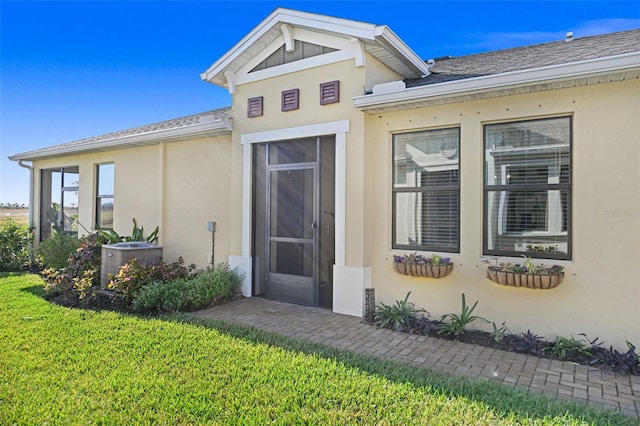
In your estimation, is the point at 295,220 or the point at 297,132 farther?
the point at 295,220

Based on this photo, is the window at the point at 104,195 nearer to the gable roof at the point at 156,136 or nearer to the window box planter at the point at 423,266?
the gable roof at the point at 156,136

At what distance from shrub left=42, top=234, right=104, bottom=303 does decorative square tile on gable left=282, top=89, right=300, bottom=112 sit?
4.43 metres

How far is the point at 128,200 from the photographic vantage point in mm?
9000

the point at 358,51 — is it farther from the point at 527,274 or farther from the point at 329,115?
the point at 527,274

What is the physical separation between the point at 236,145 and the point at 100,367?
172 inches

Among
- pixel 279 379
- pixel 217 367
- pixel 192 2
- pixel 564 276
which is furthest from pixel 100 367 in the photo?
pixel 192 2

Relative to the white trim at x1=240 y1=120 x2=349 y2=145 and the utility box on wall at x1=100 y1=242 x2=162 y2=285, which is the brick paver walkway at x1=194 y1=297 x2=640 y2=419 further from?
the white trim at x1=240 y1=120 x2=349 y2=145

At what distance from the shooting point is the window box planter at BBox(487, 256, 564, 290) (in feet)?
14.2

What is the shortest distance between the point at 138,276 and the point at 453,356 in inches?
193

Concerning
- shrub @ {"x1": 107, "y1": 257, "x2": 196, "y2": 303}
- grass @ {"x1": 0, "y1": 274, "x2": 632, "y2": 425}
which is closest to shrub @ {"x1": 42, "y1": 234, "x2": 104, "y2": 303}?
shrub @ {"x1": 107, "y1": 257, "x2": 196, "y2": 303}

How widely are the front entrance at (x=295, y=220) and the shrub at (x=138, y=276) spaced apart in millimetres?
1450

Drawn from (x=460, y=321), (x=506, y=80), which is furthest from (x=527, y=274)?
(x=506, y=80)

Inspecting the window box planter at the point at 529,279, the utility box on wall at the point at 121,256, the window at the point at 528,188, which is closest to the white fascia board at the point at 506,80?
the window at the point at 528,188

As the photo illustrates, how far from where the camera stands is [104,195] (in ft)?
31.6
